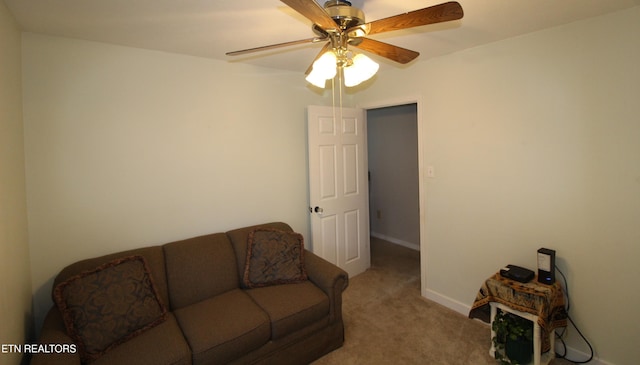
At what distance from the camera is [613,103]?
184cm

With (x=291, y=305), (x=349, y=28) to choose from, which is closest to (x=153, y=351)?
(x=291, y=305)

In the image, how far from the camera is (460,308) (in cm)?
271

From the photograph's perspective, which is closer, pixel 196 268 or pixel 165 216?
pixel 196 268

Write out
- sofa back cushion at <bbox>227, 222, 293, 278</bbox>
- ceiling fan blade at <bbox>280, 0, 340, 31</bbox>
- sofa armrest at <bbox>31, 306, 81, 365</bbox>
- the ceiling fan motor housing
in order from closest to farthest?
ceiling fan blade at <bbox>280, 0, 340, 31</bbox>
the ceiling fan motor housing
sofa armrest at <bbox>31, 306, 81, 365</bbox>
sofa back cushion at <bbox>227, 222, 293, 278</bbox>

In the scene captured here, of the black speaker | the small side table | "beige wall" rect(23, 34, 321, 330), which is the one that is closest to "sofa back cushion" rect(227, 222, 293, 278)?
"beige wall" rect(23, 34, 321, 330)

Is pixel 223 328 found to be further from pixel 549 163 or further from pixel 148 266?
pixel 549 163

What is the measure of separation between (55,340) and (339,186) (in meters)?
2.54

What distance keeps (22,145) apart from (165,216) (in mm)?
990

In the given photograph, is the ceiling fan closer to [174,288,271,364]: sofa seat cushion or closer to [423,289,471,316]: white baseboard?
[174,288,271,364]: sofa seat cushion

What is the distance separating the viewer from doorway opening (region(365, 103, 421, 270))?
434 centimetres

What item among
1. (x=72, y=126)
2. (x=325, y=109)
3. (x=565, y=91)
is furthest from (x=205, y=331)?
(x=565, y=91)

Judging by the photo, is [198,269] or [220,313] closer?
[220,313]

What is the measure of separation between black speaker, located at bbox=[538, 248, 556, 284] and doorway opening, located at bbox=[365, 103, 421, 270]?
2.29 m

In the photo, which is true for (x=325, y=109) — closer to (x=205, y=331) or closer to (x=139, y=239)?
(x=139, y=239)
